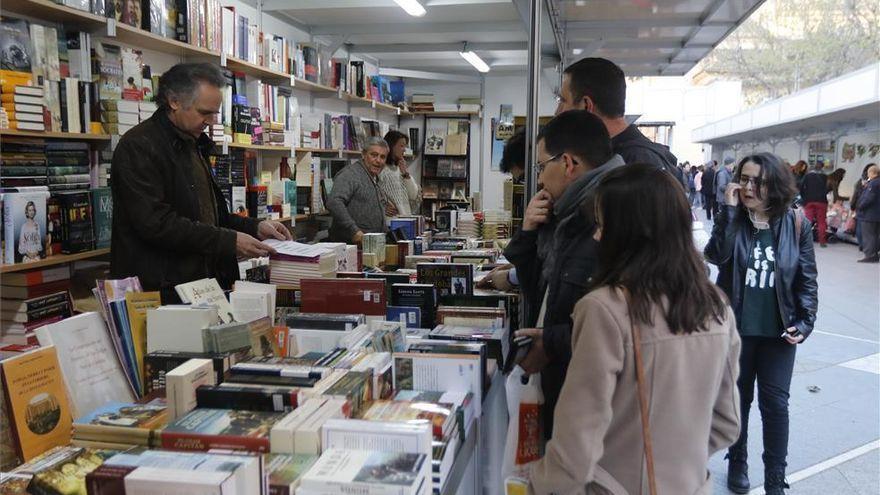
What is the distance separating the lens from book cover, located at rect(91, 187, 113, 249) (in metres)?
3.17

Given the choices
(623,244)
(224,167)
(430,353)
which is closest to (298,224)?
(224,167)

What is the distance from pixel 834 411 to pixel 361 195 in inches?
140

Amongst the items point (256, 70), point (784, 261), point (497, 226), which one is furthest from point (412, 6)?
point (784, 261)

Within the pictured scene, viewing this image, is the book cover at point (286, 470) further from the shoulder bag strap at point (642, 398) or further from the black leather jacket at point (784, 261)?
the black leather jacket at point (784, 261)

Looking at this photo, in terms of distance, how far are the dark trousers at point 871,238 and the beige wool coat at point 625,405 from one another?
11156 mm

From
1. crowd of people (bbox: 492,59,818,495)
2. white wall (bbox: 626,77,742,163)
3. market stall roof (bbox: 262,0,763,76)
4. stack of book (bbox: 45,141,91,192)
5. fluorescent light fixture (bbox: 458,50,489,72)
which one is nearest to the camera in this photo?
crowd of people (bbox: 492,59,818,495)

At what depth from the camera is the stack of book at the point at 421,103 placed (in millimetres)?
9008

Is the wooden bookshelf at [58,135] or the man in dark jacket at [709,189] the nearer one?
the wooden bookshelf at [58,135]

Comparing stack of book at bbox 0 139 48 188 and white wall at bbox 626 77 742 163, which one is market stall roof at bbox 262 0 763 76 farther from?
white wall at bbox 626 77 742 163

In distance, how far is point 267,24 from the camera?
5.77m

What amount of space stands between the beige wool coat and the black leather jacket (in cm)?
174

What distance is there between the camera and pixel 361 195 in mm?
4559

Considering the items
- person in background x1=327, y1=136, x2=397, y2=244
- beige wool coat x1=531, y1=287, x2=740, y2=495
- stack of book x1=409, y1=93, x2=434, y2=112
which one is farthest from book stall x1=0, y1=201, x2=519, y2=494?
stack of book x1=409, y1=93, x2=434, y2=112

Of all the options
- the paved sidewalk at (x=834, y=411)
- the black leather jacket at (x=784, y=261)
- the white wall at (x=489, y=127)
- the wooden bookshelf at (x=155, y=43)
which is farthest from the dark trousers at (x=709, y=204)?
the wooden bookshelf at (x=155, y=43)
